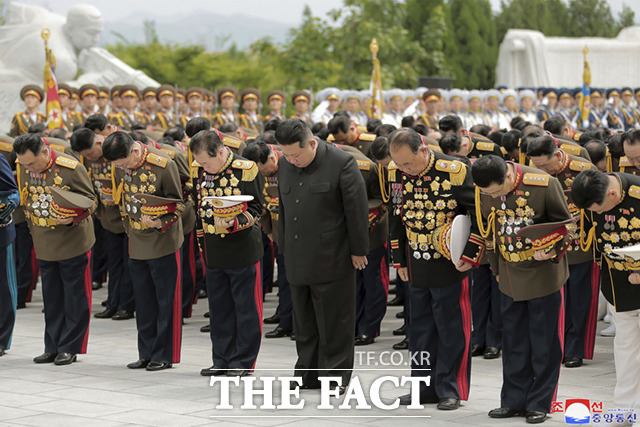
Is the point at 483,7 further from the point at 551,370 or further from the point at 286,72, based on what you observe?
the point at 551,370

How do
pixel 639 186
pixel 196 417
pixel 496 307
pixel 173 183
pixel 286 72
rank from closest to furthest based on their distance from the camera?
pixel 639 186, pixel 196 417, pixel 173 183, pixel 496 307, pixel 286 72

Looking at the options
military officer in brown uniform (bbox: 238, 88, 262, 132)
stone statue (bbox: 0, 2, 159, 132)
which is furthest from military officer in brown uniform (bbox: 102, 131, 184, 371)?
stone statue (bbox: 0, 2, 159, 132)

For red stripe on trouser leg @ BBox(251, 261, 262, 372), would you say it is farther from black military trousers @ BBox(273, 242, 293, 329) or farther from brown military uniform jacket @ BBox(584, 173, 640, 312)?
brown military uniform jacket @ BBox(584, 173, 640, 312)

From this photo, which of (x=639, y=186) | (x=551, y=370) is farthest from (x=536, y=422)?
(x=639, y=186)

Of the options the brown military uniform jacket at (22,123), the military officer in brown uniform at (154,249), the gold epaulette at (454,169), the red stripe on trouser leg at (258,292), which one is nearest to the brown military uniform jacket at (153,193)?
the military officer in brown uniform at (154,249)

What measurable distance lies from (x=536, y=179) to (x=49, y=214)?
12.8 ft

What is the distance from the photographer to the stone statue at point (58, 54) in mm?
24562

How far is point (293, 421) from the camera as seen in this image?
6230 millimetres

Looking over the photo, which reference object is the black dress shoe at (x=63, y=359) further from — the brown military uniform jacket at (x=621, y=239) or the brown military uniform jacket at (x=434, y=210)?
the brown military uniform jacket at (x=621, y=239)

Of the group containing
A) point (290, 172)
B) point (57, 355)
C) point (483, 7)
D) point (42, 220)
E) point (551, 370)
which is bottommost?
point (57, 355)

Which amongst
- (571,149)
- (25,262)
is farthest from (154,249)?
(25,262)

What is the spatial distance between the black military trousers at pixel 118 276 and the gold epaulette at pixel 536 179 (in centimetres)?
516

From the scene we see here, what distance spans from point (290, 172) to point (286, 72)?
27.3 m

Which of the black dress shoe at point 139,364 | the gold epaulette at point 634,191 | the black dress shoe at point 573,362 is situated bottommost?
the black dress shoe at point 139,364
